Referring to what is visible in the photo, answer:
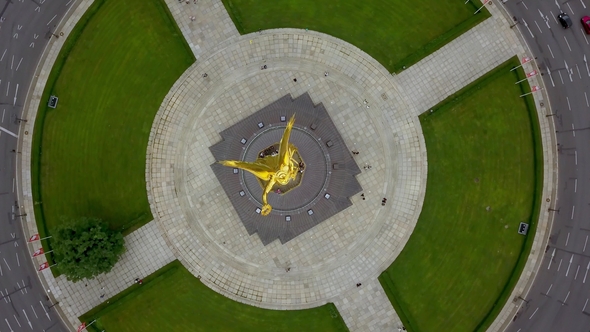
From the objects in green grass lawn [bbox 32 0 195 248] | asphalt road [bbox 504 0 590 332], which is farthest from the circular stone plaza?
asphalt road [bbox 504 0 590 332]

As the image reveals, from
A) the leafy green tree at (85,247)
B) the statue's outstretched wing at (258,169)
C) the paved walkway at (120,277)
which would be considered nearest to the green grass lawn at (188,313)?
the paved walkway at (120,277)

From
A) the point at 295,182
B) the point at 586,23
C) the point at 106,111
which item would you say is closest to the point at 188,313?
the point at 295,182

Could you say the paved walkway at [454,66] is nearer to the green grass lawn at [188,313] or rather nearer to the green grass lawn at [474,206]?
the green grass lawn at [474,206]

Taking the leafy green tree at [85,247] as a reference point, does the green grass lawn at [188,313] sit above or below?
below

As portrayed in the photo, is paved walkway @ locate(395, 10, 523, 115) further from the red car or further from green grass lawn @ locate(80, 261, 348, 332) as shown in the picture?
green grass lawn @ locate(80, 261, 348, 332)

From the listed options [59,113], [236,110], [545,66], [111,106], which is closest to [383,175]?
[236,110]

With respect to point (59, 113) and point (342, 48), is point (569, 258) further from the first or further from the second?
point (59, 113)
